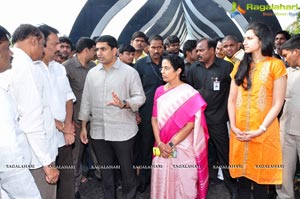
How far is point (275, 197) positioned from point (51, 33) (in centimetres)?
270

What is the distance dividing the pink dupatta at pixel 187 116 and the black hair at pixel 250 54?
0.43 meters

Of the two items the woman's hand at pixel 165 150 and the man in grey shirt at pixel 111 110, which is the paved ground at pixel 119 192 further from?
the woman's hand at pixel 165 150

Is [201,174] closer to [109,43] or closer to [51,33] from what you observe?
[109,43]

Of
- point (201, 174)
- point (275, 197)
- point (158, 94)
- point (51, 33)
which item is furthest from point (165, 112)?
point (275, 197)

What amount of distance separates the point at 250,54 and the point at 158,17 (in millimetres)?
5210

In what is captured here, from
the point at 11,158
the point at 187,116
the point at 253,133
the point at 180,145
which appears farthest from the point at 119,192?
the point at 11,158

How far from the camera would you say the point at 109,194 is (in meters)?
3.22

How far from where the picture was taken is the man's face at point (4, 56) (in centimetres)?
168

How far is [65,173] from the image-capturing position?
2.89 m

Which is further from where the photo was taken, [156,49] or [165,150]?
[156,49]

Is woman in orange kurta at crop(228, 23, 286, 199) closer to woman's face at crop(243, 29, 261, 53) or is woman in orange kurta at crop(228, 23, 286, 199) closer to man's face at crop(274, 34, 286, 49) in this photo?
woman's face at crop(243, 29, 261, 53)

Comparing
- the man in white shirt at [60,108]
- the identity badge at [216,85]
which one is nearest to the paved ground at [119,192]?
the man in white shirt at [60,108]

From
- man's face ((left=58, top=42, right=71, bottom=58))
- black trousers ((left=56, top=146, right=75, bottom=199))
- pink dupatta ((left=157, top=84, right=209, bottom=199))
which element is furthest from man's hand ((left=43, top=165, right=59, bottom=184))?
man's face ((left=58, top=42, right=71, bottom=58))

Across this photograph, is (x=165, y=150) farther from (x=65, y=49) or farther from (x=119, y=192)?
(x=65, y=49)
